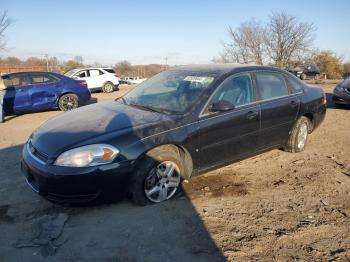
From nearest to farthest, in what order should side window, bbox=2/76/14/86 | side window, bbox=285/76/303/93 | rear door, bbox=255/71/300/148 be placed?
rear door, bbox=255/71/300/148 < side window, bbox=285/76/303/93 < side window, bbox=2/76/14/86

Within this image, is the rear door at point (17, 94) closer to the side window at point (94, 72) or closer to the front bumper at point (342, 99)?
the side window at point (94, 72)

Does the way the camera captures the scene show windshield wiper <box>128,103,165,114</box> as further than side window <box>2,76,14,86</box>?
No

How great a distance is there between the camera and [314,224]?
360cm

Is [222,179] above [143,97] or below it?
below

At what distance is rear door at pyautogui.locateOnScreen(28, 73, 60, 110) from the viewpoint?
34.2ft

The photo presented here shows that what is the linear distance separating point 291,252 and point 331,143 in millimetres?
4216

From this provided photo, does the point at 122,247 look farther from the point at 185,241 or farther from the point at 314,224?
the point at 314,224

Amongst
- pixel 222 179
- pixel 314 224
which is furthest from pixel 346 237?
pixel 222 179

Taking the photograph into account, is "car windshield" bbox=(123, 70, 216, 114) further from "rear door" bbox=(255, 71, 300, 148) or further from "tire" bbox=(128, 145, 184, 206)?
"rear door" bbox=(255, 71, 300, 148)

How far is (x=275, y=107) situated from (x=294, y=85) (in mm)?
833

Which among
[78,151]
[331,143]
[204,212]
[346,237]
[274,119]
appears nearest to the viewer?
[346,237]

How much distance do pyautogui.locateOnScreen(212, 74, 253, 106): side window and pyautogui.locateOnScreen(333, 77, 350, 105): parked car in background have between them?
7.09m

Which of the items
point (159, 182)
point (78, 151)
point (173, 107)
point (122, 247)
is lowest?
point (122, 247)

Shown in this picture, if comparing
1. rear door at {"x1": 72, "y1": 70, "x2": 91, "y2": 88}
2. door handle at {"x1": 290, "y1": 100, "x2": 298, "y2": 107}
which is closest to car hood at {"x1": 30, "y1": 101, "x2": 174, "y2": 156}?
door handle at {"x1": 290, "y1": 100, "x2": 298, "y2": 107}
